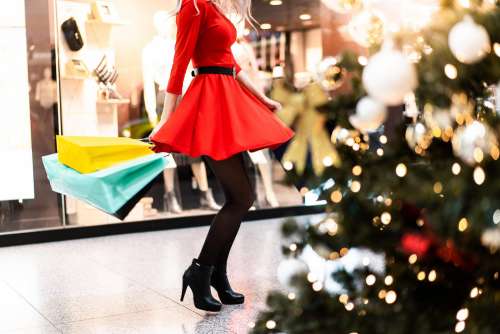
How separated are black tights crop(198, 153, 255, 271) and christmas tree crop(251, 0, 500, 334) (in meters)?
1.60

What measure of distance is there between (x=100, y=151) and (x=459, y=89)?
1853 mm

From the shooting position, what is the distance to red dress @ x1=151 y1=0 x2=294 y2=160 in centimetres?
280

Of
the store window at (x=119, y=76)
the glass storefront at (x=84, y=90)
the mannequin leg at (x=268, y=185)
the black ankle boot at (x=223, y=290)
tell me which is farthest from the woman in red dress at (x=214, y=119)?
the mannequin leg at (x=268, y=185)

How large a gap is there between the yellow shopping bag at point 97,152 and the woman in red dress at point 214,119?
0.30ft

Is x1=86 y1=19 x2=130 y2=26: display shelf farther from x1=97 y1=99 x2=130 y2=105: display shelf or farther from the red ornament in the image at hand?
the red ornament

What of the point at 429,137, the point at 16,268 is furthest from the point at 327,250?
the point at 16,268

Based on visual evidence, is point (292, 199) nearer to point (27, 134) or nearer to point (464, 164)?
point (27, 134)

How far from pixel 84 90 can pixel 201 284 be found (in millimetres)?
3130

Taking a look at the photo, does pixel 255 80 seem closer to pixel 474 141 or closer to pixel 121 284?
pixel 121 284

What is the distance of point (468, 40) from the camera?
1000mm

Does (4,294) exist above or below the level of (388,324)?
below

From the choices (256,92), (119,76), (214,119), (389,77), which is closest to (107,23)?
(119,76)

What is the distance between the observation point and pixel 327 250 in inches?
50.1

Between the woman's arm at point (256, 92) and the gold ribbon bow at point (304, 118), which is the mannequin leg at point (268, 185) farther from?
the gold ribbon bow at point (304, 118)
